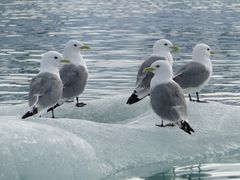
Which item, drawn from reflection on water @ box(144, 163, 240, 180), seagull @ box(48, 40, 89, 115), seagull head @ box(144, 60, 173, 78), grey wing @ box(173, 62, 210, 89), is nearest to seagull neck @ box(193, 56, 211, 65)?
grey wing @ box(173, 62, 210, 89)

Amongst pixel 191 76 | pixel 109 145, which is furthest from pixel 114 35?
pixel 109 145

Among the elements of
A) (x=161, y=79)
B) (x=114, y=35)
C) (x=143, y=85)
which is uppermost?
(x=161, y=79)

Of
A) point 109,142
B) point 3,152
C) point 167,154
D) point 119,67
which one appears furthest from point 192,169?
point 119,67

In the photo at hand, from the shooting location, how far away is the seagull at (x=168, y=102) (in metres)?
11.4

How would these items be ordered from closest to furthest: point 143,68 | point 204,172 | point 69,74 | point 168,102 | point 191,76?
1. point 204,172
2. point 168,102
3. point 191,76
4. point 143,68
5. point 69,74

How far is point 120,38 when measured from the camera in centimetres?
3431

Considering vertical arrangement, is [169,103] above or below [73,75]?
above

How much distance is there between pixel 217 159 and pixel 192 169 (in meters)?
0.53

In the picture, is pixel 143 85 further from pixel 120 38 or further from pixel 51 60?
pixel 120 38

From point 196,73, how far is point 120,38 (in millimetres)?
21301

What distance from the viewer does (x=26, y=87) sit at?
799 inches

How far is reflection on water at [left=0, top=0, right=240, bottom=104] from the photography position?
2103cm

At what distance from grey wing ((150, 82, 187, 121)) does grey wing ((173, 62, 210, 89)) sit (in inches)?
51.9

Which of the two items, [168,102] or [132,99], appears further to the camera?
[132,99]
